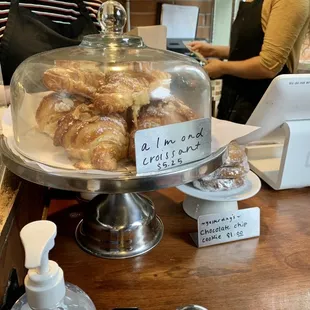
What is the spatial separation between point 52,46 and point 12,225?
88cm

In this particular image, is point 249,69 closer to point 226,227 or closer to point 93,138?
point 226,227

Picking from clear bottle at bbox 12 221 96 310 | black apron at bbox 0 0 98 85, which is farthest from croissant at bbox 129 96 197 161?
black apron at bbox 0 0 98 85

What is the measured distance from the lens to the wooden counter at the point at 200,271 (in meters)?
0.57

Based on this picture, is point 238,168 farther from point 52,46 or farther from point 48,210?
point 52,46

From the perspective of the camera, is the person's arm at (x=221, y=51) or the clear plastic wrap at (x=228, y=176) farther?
the person's arm at (x=221, y=51)

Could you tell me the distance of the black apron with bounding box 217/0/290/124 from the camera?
1456 millimetres

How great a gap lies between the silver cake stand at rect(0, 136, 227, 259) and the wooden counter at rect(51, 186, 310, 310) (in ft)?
0.07

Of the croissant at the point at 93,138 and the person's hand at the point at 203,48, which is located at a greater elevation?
the croissant at the point at 93,138

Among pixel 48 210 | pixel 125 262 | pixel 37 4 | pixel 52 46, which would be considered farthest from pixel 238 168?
pixel 37 4

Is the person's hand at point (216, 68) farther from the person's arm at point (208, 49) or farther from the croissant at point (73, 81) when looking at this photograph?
the croissant at point (73, 81)

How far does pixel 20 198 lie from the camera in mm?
639

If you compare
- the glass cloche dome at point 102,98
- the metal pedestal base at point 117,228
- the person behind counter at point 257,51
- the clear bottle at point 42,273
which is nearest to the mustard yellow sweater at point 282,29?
the person behind counter at point 257,51

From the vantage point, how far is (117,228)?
661 mm

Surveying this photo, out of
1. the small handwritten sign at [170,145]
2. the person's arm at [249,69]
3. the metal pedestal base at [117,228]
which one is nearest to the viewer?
the small handwritten sign at [170,145]
